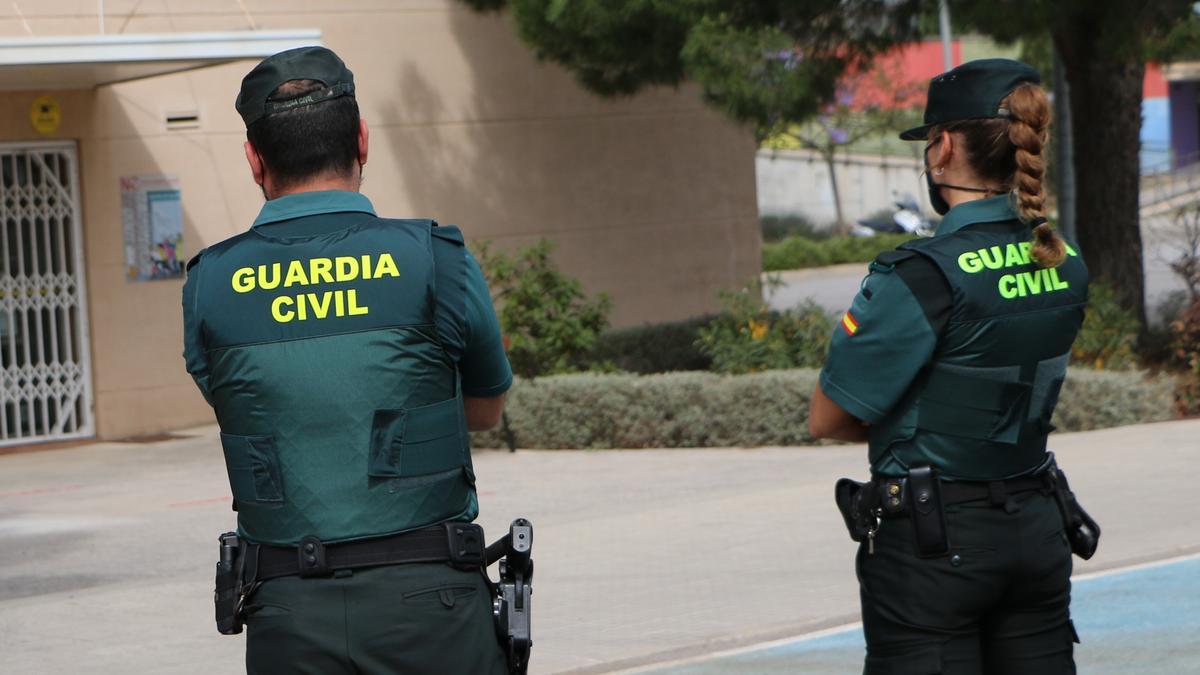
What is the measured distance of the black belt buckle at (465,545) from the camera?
2.81m

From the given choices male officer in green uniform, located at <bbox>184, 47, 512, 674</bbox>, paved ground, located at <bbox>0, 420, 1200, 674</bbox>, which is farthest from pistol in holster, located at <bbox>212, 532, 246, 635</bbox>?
paved ground, located at <bbox>0, 420, 1200, 674</bbox>

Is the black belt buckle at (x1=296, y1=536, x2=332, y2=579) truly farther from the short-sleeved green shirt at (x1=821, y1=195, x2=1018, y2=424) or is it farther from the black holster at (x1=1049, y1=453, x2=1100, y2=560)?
the black holster at (x1=1049, y1=453, x2=1100, y2=560)

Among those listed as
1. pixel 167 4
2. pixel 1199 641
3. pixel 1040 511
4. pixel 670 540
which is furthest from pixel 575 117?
pixel 1040 511

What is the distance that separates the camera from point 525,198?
16219 mm

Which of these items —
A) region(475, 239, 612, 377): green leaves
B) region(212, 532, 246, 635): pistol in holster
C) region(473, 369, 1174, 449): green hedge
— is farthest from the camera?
region(475, 239, 612, 377): green leaves

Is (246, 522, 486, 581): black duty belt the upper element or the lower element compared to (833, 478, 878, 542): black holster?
upper

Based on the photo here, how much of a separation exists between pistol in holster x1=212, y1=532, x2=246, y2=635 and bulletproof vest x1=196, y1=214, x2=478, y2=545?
0.31 ft

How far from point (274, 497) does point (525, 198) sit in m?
13.5

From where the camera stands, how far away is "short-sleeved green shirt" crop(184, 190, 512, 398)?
111 inches

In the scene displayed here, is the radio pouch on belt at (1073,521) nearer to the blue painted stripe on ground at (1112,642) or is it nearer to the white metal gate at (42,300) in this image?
the blue painted stripe on ground at (1112,642)

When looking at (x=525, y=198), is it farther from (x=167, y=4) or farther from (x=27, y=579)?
(x=27, y=579)

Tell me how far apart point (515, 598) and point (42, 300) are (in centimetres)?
1174

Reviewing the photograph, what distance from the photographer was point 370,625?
2.75 meters

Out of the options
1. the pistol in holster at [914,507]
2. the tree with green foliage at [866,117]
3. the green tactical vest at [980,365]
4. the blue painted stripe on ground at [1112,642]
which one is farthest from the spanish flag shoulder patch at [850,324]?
the tree with green foliage at [866,117]
